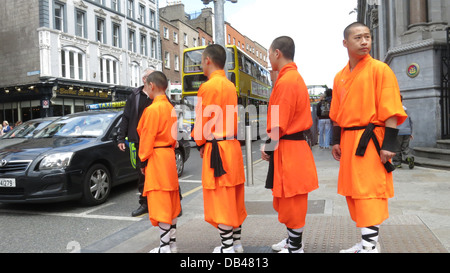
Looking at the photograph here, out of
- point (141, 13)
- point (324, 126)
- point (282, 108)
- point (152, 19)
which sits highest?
point (141, 13)

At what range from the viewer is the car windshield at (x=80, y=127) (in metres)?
6.87

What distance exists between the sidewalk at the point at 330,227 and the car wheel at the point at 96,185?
4.78ft

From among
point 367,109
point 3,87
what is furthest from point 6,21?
point 367,109

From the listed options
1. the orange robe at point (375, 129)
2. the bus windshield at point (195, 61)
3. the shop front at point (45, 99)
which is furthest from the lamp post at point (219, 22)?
the shop front at point (45, 99)

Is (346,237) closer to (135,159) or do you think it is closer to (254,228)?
(254,228)

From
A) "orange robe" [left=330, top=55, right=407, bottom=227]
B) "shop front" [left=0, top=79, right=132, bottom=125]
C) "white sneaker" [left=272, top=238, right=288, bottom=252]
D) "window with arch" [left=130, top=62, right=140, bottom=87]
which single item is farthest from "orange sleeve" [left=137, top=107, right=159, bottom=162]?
"window with arch" [left=130, top=62, right=140, bottom=87]

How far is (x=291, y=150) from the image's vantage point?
10.2 feet

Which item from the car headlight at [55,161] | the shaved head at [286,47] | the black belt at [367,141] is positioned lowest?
the car headlight at [55,161]

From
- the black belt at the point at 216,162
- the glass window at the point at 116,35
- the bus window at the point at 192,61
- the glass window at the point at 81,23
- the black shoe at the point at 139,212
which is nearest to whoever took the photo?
the black belt at the point at 216,162

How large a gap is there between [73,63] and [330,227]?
92.6 feet

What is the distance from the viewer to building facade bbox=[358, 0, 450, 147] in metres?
10.2

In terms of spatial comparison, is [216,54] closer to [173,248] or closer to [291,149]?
[291,149]

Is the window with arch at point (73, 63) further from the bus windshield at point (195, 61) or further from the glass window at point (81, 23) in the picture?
the bus windshield at point (195, 61)

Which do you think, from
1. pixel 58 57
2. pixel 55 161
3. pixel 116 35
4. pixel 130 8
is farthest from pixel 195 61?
pixel 130 8
